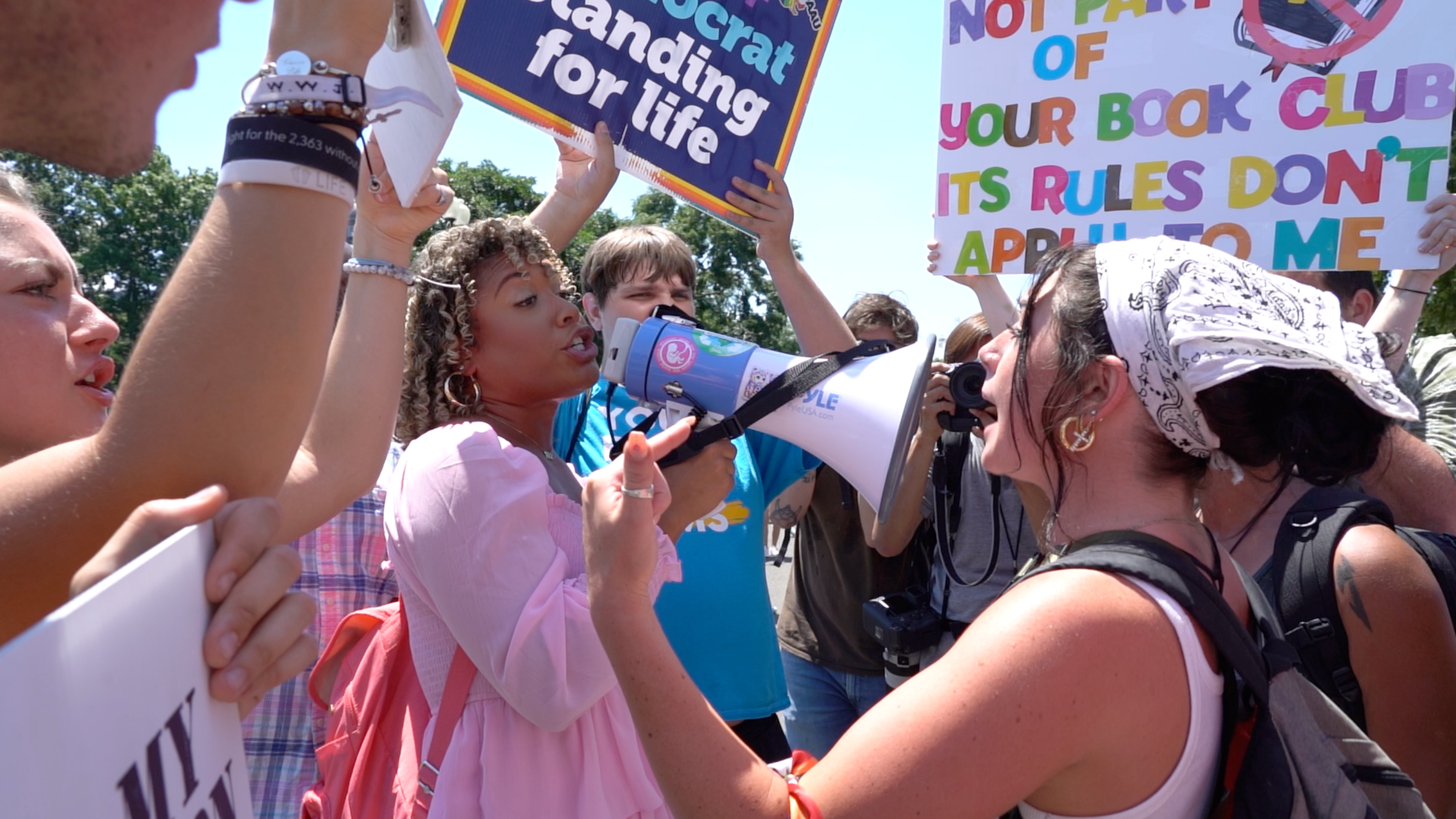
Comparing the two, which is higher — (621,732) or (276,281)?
(276,281)

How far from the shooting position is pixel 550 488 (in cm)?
198

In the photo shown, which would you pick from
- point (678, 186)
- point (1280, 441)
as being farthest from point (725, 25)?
point (1280, 441)

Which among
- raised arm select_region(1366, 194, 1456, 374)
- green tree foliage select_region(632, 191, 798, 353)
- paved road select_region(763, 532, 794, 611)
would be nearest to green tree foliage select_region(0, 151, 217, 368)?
green tree foliage select_region(632, 191, 798, 353)

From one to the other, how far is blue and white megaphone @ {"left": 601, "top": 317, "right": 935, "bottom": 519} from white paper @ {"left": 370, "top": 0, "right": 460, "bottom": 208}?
0.63m

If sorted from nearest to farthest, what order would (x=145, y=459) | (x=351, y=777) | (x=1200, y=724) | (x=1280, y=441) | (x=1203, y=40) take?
1. (x=145, y=459)
2. (x=1200, y=724)
3. (x=1280, y=441)
4. (x=351, y=777)
5. (x=1203, y=40)

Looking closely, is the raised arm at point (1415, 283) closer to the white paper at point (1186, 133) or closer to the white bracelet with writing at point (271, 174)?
the white paper at point (1186, 133)

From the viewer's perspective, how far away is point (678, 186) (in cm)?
263

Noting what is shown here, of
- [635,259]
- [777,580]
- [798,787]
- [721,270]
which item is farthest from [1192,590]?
[721,270]

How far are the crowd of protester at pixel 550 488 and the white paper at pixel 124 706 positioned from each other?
0.04m

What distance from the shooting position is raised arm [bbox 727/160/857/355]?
271cm

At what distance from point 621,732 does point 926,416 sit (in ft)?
5.08

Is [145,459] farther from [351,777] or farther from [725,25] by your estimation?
[725,25]

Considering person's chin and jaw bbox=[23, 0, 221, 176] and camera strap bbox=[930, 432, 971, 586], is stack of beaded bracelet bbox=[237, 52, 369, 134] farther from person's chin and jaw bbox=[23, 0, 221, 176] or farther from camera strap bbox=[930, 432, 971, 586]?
camera strap bbox=[930, 432, 971, 586]

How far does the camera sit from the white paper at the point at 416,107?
126 cm
